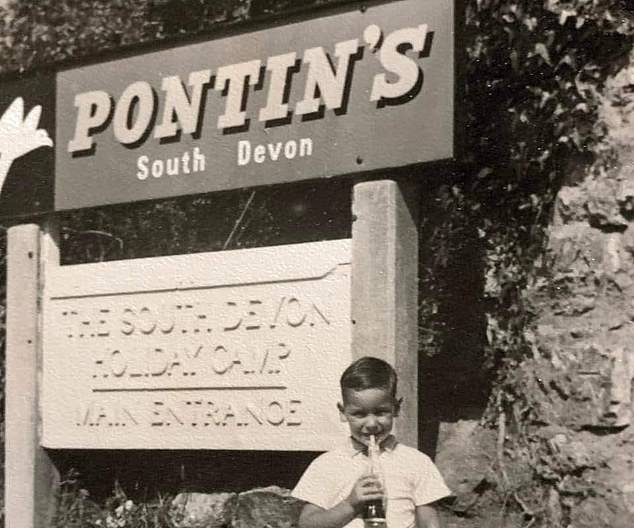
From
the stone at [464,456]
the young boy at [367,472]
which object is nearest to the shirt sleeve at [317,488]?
the young boy at [367,472]

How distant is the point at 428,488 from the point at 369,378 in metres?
0.42

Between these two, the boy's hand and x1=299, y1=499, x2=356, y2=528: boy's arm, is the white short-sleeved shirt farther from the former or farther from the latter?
the boy's hand

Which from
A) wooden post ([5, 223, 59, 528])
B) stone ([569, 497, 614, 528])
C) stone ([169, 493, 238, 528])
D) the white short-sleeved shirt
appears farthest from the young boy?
wooden post ([5, 223, 59, 528])

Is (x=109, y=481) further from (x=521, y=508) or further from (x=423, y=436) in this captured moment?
(x=521, y=508)

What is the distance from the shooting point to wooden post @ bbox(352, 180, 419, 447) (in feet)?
15.1

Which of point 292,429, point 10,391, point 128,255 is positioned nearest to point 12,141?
point 128,255

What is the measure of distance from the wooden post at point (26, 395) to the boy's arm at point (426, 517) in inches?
103

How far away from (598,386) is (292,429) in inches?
52.0

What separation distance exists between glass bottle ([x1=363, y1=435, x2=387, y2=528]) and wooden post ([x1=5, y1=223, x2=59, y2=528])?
259 centimetres

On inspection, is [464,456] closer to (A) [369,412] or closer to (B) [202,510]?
(A) [369,412]

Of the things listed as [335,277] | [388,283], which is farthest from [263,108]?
[388,283]

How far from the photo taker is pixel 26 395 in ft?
19.0

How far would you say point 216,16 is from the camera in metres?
6.32

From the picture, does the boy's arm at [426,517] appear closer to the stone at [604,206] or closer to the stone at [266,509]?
the stone at [266,509]
